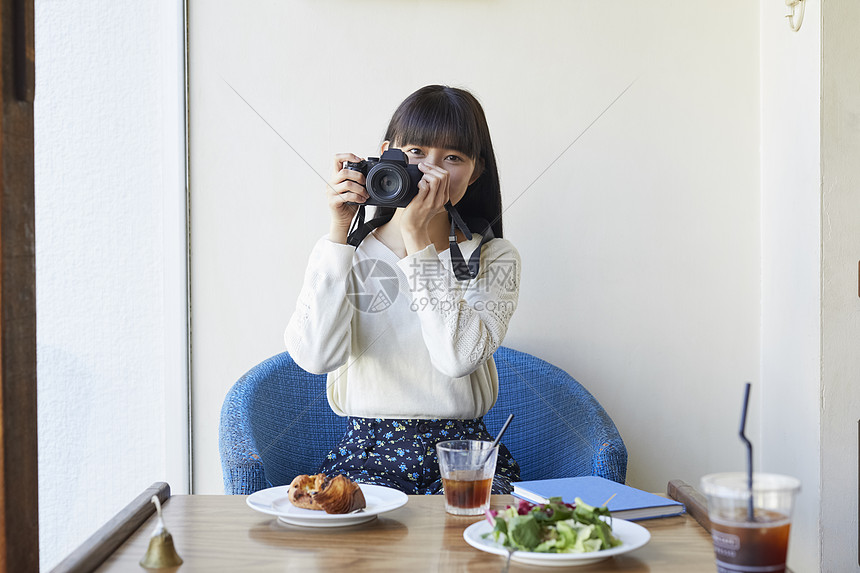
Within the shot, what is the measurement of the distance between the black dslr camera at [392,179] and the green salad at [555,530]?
0.64 meters

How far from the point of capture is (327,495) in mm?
872

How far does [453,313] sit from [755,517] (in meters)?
0.71

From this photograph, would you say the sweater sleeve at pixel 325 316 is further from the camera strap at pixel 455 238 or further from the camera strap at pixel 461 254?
the camera strap at pixel 461 254

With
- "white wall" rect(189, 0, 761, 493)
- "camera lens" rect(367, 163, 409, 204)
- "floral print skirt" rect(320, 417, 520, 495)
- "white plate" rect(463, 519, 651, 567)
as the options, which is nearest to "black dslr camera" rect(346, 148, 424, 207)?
"camera lens" rect(367, 163, 409, 204)

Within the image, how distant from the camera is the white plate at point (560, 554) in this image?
726 mm

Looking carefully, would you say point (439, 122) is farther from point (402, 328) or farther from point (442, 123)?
point (402, 328)

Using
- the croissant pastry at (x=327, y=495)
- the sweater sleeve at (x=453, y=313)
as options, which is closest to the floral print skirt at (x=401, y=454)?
the sweater sleeve at (x=453, y=313)

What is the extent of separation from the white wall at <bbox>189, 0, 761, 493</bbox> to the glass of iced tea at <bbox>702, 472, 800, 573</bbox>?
47.7 inches

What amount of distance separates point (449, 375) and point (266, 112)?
796 millimetres

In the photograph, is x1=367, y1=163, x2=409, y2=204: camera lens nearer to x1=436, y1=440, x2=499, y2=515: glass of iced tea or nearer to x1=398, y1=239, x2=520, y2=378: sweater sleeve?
x1=398, y1=239, x2=520, y2=378: sweater sleeve

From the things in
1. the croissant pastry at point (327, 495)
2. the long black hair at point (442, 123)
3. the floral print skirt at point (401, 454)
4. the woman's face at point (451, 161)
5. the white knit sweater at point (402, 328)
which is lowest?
the floral print skirt at point (401, 454)

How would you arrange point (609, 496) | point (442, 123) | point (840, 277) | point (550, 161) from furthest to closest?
point (550, 161) → point (840, 277) → point (442, 123) → point (609, 496)

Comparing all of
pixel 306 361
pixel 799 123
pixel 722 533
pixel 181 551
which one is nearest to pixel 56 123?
pixel 306 361

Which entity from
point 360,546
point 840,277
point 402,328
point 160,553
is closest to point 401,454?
point 402,328
